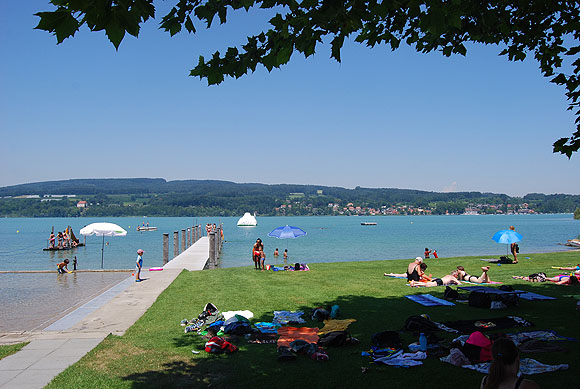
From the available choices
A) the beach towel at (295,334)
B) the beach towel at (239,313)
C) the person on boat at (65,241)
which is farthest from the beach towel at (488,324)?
the person on boat at (65,241)

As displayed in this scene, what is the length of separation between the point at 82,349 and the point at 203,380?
113 inches

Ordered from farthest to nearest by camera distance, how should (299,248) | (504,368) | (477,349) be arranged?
1. (299,248)
2. (477,349)
3. (504,368)

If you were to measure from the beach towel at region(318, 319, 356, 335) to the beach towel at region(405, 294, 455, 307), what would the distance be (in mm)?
2748

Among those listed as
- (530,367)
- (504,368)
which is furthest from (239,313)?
(504,368)

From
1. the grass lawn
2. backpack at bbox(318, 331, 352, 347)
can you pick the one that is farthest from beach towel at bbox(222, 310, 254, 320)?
backpack at bbox(318, 331, 352, 347)

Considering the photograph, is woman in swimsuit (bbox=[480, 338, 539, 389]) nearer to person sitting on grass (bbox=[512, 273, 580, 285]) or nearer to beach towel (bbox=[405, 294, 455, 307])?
beach towel (bbox=[405, 294, 455, 307])

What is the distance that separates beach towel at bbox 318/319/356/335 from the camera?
830cm

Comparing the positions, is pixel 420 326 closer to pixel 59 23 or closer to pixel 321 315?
pixel 321 315

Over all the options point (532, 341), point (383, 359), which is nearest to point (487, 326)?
point (532, 341)

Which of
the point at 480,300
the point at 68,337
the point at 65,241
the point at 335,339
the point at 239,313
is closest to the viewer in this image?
the point at 335,339

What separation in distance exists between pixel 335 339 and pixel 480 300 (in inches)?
197

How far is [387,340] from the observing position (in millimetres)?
7316

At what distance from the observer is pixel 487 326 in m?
8.34

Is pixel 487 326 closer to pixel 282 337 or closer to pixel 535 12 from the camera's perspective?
pixel 282 337
